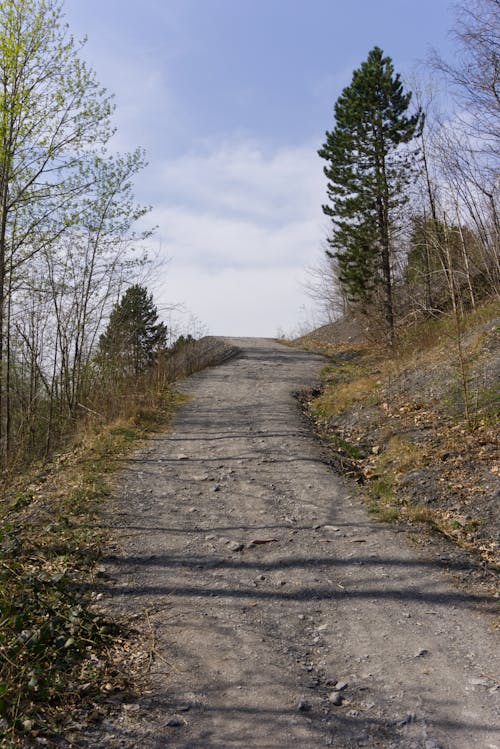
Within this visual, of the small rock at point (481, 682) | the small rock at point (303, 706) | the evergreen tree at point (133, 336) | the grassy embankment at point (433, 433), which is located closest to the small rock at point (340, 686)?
the small rock at point (303, 706)

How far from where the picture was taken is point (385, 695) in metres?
3.21

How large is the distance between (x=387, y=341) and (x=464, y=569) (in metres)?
16.2

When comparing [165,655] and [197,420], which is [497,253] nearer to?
[197,420]

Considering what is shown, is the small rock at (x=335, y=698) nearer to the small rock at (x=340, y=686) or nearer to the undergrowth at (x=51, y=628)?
the small rock at (x=340, y=686)

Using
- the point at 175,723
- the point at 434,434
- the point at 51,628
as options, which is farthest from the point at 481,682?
the point at 434,434

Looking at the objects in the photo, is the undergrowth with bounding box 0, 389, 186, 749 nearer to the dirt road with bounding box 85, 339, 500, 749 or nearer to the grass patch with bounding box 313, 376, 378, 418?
the dirt road with bounding box 85, 339, 500, 749

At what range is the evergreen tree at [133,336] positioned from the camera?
12.1 meters

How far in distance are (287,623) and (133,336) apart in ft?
30.8

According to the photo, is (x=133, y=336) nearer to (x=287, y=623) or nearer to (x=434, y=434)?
(x=434, y=434)

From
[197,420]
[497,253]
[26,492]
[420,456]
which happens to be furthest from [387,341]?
[26,492]

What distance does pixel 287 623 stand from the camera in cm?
403

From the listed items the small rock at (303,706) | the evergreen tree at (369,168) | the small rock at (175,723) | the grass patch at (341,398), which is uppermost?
the evergreen tree at (369,168)

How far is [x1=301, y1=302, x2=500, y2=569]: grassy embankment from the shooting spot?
19.4 feet

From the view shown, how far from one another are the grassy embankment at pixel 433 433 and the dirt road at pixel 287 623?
56 cm
